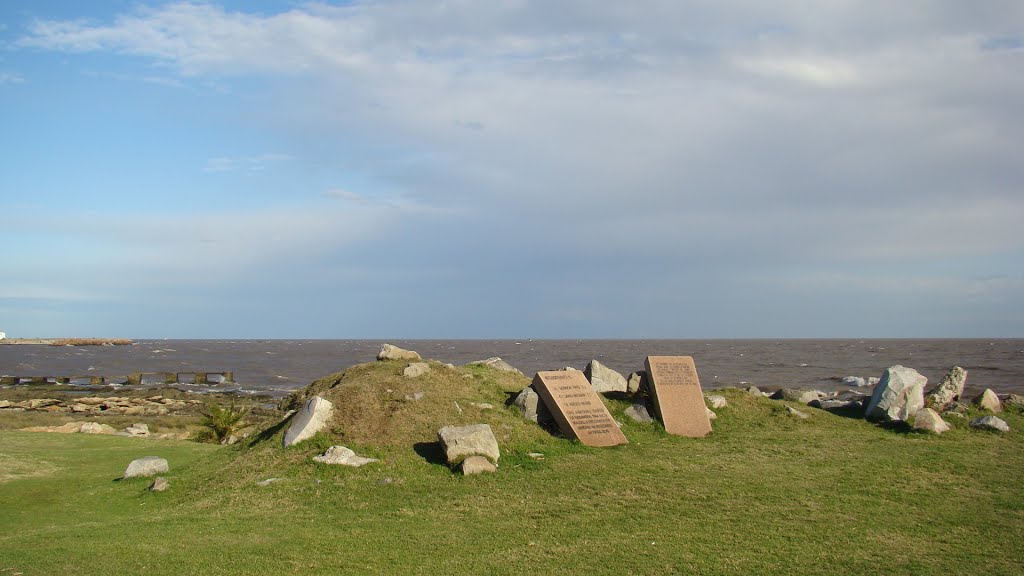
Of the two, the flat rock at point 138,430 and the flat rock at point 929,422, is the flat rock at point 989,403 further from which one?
the flat rock at point 138,430

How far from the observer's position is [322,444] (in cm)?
1288

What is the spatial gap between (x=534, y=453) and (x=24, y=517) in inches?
314

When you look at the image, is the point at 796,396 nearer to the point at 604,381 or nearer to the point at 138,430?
the point at 604,381

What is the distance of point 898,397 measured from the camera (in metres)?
17.4

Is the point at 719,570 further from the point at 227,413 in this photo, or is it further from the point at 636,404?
the point at 227,413

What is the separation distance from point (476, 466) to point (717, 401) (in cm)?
803

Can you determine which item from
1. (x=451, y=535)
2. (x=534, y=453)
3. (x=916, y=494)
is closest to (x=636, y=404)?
(x=534, y=453)

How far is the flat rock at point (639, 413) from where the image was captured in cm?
1633

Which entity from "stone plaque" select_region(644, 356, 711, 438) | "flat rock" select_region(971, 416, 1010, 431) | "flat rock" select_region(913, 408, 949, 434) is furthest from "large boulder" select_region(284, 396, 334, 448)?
"flat rock" select_region(971, 416, 1010, 431)

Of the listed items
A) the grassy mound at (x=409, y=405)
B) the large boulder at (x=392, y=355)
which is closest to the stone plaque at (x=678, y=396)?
the grassy mound at (x=409, y=405)

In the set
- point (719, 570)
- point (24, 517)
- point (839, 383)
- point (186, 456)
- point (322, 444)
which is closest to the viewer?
point (719, 570)

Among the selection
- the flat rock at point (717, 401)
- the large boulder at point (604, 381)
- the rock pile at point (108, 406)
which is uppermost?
the large boulder at point (604, 381)

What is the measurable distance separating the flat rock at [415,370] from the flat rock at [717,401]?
695 centimetres

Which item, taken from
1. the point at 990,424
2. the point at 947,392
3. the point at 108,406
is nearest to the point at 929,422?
the point at 990,424
